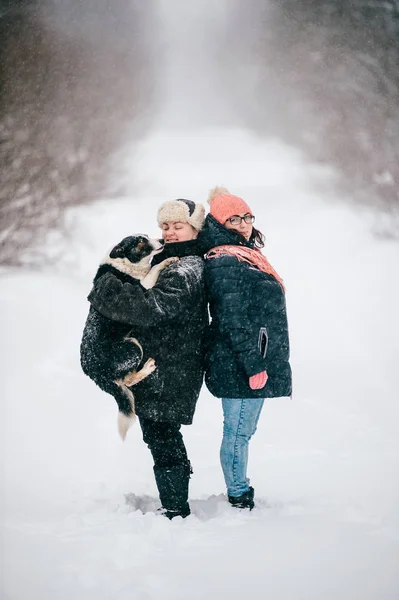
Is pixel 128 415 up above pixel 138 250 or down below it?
below

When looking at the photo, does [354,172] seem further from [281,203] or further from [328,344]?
[328,344]

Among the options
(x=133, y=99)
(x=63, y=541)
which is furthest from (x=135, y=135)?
(x=63, y=541)

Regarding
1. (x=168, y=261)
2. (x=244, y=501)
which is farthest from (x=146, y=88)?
(x=244, y=501)

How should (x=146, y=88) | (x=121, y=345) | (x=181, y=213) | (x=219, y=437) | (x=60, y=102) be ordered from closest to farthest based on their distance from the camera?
(x=121, y=345) → (x=181, y=213) → (x=219, y=437) → (x=60, y=102) → (x=146, y=88)

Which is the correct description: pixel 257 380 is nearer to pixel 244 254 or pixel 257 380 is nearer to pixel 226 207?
pixel 244 254

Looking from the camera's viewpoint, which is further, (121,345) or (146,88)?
(146,88)

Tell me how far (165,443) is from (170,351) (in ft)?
1.16

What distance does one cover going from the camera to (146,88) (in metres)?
6.00

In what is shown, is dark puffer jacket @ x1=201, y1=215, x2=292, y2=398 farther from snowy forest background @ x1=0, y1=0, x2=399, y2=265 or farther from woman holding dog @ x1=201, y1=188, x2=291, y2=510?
snowy forest background @ x1=0, y1=0, x2=399, y2=265

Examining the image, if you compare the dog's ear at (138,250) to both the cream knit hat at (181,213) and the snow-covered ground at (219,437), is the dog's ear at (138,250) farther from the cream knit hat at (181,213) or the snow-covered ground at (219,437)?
the snow-covered ground at (219,437)

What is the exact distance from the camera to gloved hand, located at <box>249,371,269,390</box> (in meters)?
2.06

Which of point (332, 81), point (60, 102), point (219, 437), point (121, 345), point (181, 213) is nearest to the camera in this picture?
point (121, 345)

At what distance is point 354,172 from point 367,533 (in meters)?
5.55

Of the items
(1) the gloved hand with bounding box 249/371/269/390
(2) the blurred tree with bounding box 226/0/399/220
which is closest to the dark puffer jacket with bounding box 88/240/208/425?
(1) the gloved hand with bounding box 249/371/269/390
